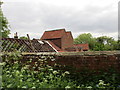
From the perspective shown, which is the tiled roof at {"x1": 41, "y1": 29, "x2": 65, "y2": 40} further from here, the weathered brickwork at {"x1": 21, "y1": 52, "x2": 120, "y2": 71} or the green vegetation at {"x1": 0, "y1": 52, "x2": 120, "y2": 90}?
the weathered brickwork at {"x1": 21, "y1": 52, "x2": 120, "y2": 71}

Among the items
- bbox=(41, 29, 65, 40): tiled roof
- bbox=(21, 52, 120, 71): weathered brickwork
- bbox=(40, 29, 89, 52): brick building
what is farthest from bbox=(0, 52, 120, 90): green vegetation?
bbox=(41, 29, 65, 40): tiled roof

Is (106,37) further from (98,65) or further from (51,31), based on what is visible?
(98,65)

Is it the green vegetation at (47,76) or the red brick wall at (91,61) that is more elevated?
the red brick wall at (91,61)

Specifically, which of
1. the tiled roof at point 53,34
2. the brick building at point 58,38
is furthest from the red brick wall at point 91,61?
the tiled roof at point 53,34

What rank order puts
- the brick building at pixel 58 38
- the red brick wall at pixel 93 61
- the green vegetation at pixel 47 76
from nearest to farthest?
the green vegetation at pixel 47 76 → the red brick wall at pixel 93 61 → the brick building at pixel 58 38

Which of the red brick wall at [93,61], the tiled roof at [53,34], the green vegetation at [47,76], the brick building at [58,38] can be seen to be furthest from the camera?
the tiled roof at [53,34]

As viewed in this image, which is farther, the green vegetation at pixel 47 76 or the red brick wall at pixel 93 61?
the red brick wall at pixel 93 61

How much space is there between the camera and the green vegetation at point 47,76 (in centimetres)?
494

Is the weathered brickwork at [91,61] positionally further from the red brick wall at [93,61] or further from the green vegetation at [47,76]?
the green vegetation at [47,76]

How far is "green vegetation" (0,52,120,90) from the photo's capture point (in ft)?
16.2

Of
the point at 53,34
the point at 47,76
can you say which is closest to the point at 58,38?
the point at 53,34

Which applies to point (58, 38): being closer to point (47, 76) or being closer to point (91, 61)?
point (91, 61)

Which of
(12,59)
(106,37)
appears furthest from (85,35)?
(12,59)

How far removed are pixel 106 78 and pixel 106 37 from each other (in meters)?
62.4
